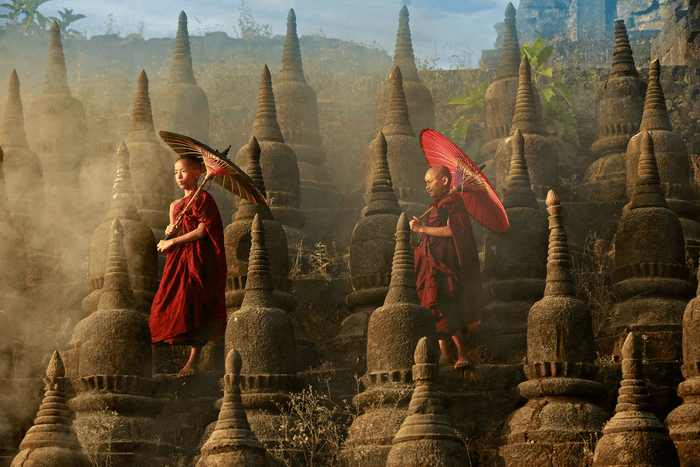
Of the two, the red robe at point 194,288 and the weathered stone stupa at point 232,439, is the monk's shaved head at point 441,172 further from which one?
the weathered stone stupa at point 232,439

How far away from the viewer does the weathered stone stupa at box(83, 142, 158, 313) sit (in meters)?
13.2

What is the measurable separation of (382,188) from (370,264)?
97cm

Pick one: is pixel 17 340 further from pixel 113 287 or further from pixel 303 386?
pixel 303 386

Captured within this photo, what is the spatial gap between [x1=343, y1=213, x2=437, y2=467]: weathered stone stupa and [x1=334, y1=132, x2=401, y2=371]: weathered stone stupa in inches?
65.9

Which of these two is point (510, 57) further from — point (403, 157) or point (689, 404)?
point (689, 404)

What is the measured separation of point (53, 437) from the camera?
10.1 meters

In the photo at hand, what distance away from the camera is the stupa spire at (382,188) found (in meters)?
13.7

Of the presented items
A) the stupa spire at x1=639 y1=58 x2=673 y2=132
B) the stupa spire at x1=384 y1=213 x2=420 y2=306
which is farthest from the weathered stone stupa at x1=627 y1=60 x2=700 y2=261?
the stupa spire at x1=384 y1=213 x2=420 y2=306

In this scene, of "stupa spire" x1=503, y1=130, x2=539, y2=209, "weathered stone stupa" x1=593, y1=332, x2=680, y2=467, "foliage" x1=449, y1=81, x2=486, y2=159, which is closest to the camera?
"weathered stone stupa" x1=593, y1=332, x2=680, y2=467

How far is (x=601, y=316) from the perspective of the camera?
524 inches

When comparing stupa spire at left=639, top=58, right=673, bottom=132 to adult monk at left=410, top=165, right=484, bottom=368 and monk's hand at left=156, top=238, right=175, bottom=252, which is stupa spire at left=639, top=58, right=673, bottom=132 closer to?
adult monk at left=410, top=165, right=484, bottom=368

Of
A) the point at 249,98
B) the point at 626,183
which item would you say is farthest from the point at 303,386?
the point at 249,98

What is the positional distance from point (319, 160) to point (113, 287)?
6.87 m

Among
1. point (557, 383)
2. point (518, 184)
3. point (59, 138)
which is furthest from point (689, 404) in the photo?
point (59, 138)
